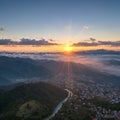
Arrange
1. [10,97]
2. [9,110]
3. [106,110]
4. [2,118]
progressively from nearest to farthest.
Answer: [2,118] < [9,110] < [106,110] < [10,97]

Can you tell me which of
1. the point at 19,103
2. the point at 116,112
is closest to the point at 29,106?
the point at 19,103

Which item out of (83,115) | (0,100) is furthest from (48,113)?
(0,100)

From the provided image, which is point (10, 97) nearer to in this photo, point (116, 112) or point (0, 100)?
point (0, 100)

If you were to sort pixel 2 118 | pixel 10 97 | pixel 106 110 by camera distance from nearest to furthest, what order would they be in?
1. pixel 2 118
2. pixel 106 110
3. pixel 10 97

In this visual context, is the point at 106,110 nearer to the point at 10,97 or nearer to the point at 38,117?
the point at 38,117

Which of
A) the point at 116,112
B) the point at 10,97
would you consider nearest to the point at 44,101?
the point at 10,97

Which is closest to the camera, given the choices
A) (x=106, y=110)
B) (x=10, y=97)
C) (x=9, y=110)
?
(x=9, y=110)

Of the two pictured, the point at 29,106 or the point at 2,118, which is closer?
the point at 2,118

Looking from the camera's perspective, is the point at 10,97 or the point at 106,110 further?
the point at 10,97
